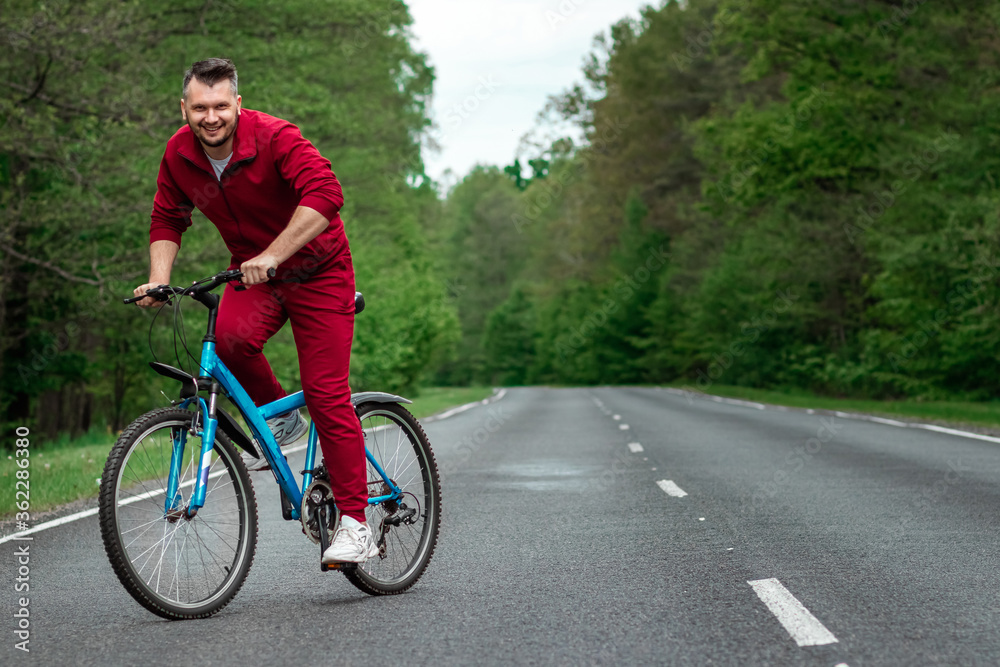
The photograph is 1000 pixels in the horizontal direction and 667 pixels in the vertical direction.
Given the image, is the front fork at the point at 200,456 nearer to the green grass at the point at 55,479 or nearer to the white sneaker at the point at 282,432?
the white sneaker at the point at 282,432

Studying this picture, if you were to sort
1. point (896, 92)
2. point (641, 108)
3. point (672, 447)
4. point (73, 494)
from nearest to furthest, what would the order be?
1. point (73, 494)
2. point (672, 447)
3. point (896, 92)
4. point (641, 108)

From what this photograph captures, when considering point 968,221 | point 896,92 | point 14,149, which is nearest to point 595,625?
point 14,149

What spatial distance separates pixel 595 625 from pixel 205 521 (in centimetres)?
160

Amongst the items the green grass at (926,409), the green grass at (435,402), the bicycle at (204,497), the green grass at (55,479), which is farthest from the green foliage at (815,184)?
the bicycle at (204,497)

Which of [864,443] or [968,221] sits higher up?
[968,221]

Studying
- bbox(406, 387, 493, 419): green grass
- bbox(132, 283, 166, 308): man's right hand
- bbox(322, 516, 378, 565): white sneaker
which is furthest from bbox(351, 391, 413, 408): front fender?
bbox(406, 387, 493, 419): green grass

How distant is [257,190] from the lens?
4.51m

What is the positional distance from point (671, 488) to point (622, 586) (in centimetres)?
415

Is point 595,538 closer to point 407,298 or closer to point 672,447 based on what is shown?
point 672,447

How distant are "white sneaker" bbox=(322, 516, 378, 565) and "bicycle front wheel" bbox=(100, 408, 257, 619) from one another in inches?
13.8

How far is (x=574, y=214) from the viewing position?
265ft

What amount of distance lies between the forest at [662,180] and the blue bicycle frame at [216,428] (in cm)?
1101

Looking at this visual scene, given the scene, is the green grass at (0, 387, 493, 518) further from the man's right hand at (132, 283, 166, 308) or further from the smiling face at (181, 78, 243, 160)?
the smiling face at (181, 78, 243, 160)

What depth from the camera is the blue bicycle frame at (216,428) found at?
174 inches
